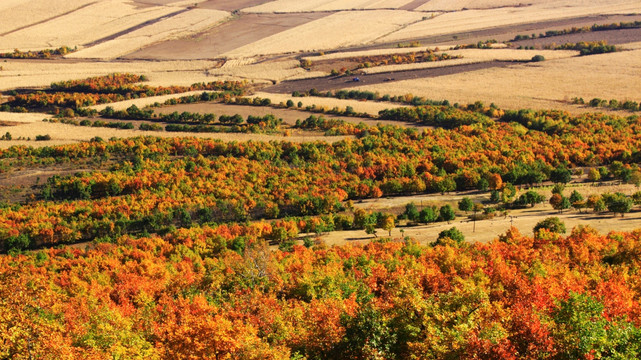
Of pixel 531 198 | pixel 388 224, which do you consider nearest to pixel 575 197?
pixel 531 198

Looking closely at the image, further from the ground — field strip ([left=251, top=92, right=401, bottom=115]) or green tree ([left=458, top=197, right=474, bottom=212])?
field strip ([left=251, top=92, right=401, bottom=115])

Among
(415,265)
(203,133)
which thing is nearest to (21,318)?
(415,265)

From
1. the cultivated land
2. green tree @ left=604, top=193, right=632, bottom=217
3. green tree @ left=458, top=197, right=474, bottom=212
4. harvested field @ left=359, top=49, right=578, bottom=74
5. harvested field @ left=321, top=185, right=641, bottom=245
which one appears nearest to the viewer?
the cultivated land

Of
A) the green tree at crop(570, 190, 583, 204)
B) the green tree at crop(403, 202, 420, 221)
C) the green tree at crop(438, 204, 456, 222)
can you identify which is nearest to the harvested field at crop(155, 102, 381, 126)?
the green tree at crop(403, 202, 420, 221)

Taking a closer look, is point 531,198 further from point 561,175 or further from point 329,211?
point 329,211

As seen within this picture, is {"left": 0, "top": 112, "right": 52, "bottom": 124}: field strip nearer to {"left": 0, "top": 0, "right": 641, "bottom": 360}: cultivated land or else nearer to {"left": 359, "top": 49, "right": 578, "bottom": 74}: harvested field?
{"left": 0, "top": 0, "right": 641, "bottom": 360}: cultivated land

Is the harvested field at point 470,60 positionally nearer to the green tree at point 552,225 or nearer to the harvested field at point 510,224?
the harvested field at point 510,224
